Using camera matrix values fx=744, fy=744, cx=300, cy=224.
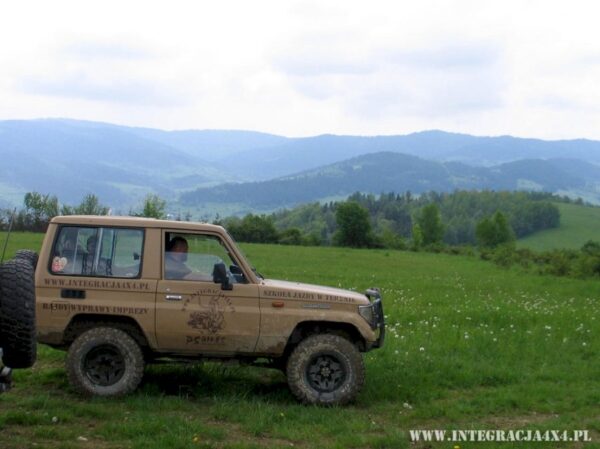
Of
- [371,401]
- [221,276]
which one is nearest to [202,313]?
[221,276]

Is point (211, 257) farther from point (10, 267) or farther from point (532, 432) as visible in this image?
point (532, 432)

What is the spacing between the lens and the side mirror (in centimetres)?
864

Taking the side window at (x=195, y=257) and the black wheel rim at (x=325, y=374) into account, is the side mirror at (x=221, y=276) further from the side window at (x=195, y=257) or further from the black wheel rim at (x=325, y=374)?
the black wheel rim at (x=325, y=374)

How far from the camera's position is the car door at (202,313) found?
342 inches

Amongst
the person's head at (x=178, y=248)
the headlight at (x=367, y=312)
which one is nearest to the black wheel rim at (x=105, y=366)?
the person's head at (x=178, y=248)

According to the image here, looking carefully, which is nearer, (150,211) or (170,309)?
(170,309)

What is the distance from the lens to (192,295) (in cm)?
873

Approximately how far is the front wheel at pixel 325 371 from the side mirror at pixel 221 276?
1.13 meters

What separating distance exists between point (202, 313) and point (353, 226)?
7978 cm

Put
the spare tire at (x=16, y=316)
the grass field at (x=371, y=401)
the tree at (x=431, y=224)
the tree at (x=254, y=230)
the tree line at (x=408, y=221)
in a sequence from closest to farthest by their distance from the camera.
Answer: the spare tire at (x=16, y=316)
the grass field at (x=371, y=401)
the tree at (x=254, y=230)
the tree line at (x=408, y=221)
the tree at (x=431, y=224)

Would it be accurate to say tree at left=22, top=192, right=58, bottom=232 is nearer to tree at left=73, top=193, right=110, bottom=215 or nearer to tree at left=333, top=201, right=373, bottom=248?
tree at left=73, top=193, right=110, bottom=215

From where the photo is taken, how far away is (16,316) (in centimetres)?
623

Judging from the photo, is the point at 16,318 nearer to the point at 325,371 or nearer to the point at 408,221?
the point at 325,371

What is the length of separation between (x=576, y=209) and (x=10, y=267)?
158 meters
